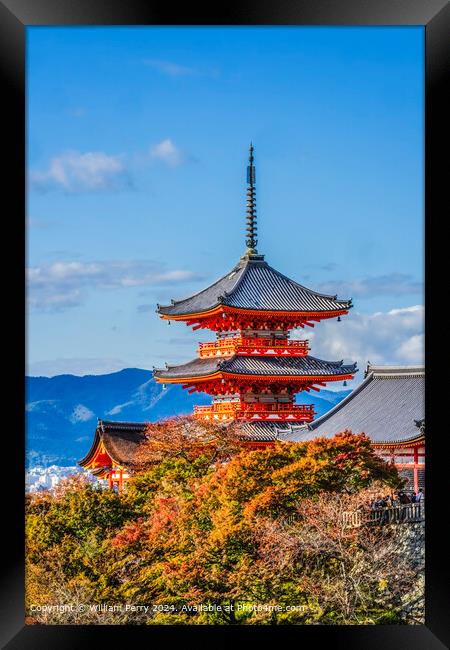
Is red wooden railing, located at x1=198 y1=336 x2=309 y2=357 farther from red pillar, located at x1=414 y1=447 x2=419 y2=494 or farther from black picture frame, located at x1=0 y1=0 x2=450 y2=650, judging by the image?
black picture frame, located at x1=0 y1=0 x2=450 y2=650

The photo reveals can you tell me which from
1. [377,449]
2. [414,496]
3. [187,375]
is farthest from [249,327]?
[414,496]

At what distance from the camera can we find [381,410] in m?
11.2

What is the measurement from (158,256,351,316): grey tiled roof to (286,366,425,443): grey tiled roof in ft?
3.53

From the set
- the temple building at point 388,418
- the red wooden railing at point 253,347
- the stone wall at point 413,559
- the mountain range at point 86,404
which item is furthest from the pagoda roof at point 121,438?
the stone wall at point 413,559

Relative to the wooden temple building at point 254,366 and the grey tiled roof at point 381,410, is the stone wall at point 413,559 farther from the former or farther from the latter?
the wooden temple building at point 254,366

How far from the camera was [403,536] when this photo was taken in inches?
337

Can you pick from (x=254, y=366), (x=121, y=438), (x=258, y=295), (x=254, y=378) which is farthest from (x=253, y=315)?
(x=121, y=438)

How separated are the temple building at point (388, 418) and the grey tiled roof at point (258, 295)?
3.61 ft

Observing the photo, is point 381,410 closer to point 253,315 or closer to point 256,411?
point 256,411

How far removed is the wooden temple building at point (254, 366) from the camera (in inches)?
463
